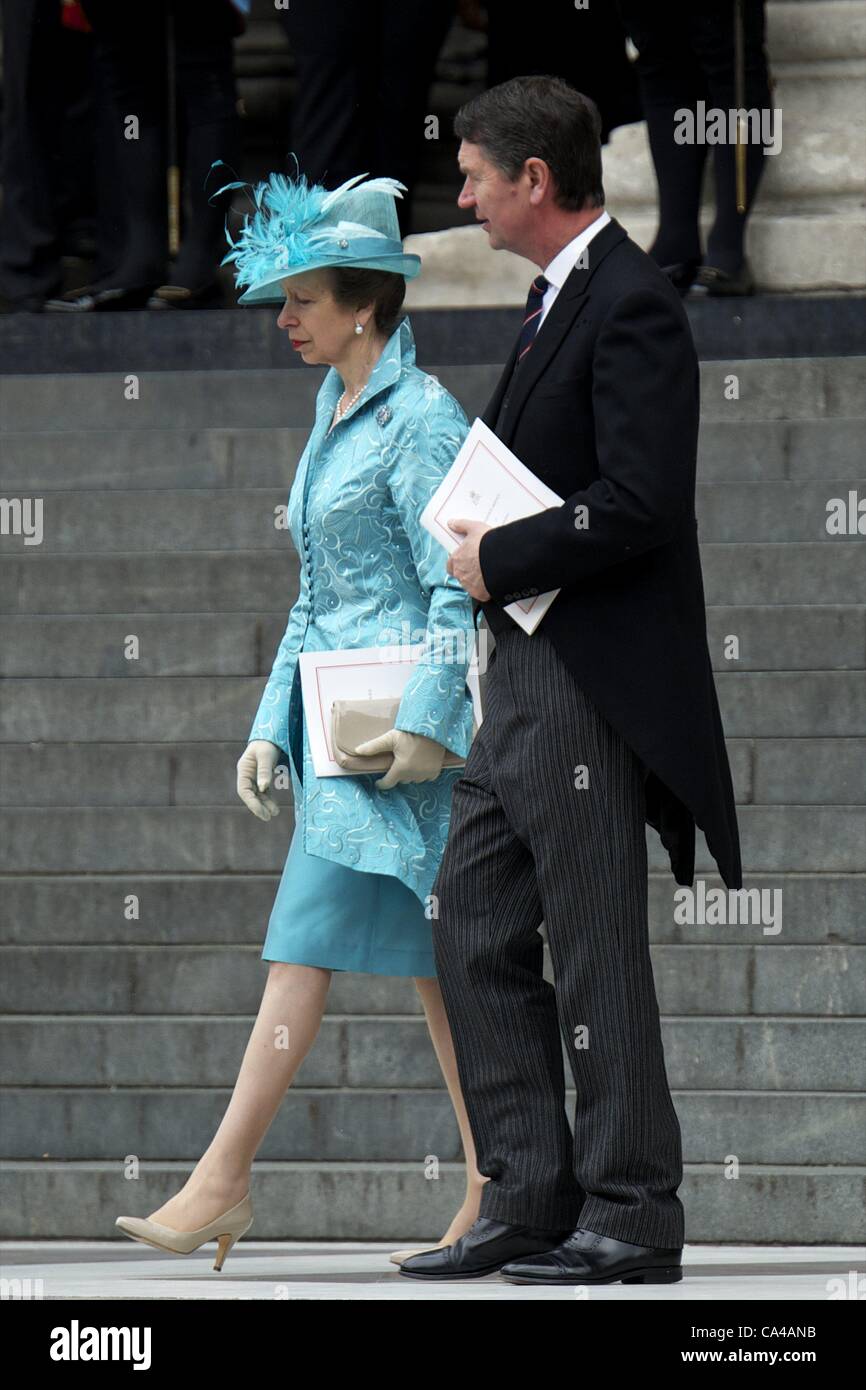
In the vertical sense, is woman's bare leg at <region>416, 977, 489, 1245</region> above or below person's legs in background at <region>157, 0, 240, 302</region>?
below

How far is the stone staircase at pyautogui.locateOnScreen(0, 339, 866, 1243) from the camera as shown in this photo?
5.66 m

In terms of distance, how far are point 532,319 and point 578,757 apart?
77 centimetres

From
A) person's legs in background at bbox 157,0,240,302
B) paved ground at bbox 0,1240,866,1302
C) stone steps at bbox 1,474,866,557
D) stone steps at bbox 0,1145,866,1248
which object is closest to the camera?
paved ground at bbox 0,1240,866,1302

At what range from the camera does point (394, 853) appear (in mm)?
4363

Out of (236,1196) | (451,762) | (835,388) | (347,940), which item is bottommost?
(236,1196)

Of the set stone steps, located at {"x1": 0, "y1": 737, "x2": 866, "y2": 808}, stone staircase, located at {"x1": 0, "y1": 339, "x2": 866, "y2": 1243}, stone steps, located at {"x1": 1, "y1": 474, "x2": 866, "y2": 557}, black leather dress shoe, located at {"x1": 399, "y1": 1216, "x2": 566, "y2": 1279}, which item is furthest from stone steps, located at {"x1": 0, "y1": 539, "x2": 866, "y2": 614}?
black leather dress shoe, located at {"x1": 399, "y1": 1216, "x2": 566, "y2": 1279}

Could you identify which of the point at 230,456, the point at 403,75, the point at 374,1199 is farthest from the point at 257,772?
the point at 403,75

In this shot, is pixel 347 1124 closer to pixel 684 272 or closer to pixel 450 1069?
pixel 450 1069

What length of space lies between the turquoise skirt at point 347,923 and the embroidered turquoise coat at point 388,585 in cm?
6

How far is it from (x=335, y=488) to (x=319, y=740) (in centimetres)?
45

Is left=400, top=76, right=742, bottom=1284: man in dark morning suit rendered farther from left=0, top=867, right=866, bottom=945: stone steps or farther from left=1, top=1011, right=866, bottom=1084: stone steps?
left=0, top=867, right=866, bottom=945: stone steps

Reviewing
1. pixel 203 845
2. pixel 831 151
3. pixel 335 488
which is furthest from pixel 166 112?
pixel 335 488

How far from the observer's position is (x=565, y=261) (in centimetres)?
399

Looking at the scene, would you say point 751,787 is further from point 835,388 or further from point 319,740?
point 319,740
